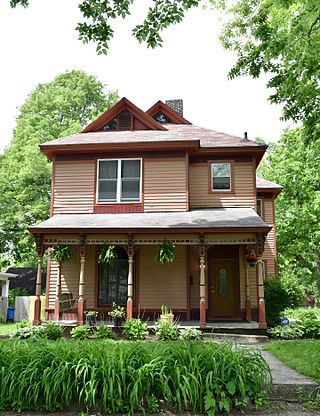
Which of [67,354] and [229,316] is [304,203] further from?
[67,354]

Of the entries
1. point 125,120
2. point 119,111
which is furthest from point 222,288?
point 119,111

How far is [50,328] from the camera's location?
38.7ft

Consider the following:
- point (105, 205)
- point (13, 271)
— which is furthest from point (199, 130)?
point (13, 271)

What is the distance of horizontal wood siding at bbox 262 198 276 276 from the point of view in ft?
65.6

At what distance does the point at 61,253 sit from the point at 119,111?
643cm

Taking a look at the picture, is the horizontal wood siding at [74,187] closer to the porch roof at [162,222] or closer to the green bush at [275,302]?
the porch roof at [162,222]

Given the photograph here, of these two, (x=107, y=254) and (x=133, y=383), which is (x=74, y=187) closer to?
(x=107, y=254)

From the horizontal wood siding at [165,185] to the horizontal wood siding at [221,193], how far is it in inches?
34.6

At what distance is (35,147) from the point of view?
24609mm

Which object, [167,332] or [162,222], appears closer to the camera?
[167,332]

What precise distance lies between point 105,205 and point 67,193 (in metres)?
1.61

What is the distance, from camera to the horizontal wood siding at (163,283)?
48.5 feet

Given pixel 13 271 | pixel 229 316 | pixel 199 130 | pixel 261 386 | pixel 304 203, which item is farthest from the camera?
pixel 13 271

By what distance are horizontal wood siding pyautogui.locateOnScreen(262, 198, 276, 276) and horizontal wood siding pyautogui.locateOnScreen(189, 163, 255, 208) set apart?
4842 millimetres
